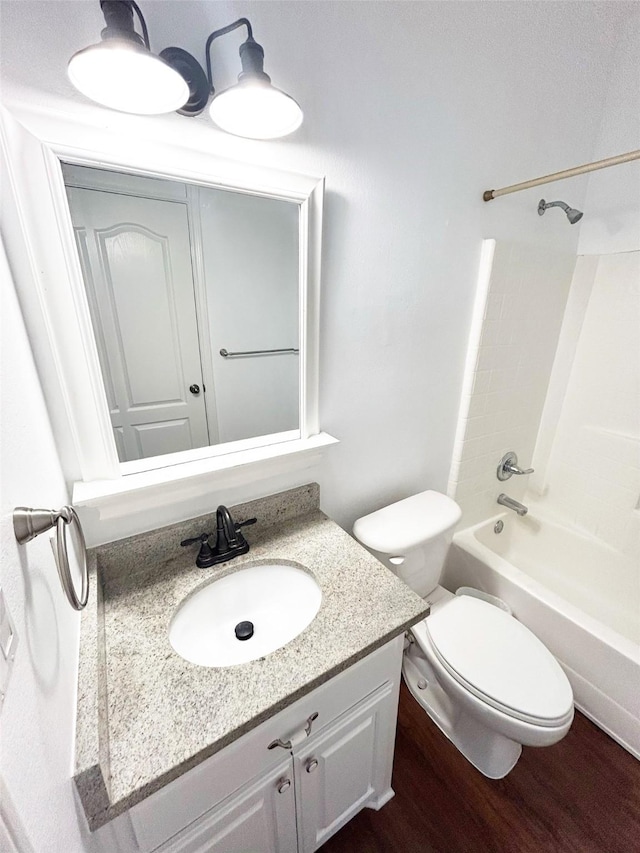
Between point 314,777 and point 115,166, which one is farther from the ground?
point 115,166

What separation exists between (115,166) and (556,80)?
5.24 feet

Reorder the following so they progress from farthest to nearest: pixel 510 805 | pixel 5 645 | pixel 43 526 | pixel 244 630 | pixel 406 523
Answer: pixel 406 523 < pixel 510 805 < pixel 244 630 < pixel 43 526 < pixel 5 645

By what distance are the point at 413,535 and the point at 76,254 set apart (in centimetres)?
122

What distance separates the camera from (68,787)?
0.50 m

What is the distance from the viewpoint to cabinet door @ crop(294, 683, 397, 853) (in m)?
0.83

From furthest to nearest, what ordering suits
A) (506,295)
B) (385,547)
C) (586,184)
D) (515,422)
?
(515,422), (586,184), (506,295), (385,547)

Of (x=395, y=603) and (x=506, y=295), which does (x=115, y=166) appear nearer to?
(x=395, y=603)

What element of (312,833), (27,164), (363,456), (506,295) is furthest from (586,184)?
(312,833)

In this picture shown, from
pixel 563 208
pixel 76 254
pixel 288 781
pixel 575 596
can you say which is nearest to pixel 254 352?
pixel 76 254

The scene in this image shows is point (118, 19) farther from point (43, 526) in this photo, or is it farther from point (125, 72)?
point (43, 526)

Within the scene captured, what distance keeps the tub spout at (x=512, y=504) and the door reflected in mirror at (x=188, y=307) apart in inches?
52.3

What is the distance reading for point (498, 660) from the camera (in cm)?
114

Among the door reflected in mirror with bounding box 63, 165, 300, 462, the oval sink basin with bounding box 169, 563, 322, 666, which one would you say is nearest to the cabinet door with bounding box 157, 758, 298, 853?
the oval sink basin with bounding box 169, 563, 322, 666

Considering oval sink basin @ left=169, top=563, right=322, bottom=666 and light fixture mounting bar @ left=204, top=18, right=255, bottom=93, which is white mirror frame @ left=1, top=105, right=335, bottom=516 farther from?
oval sink basin @ left=169, top=563, right=322, bottom=666
